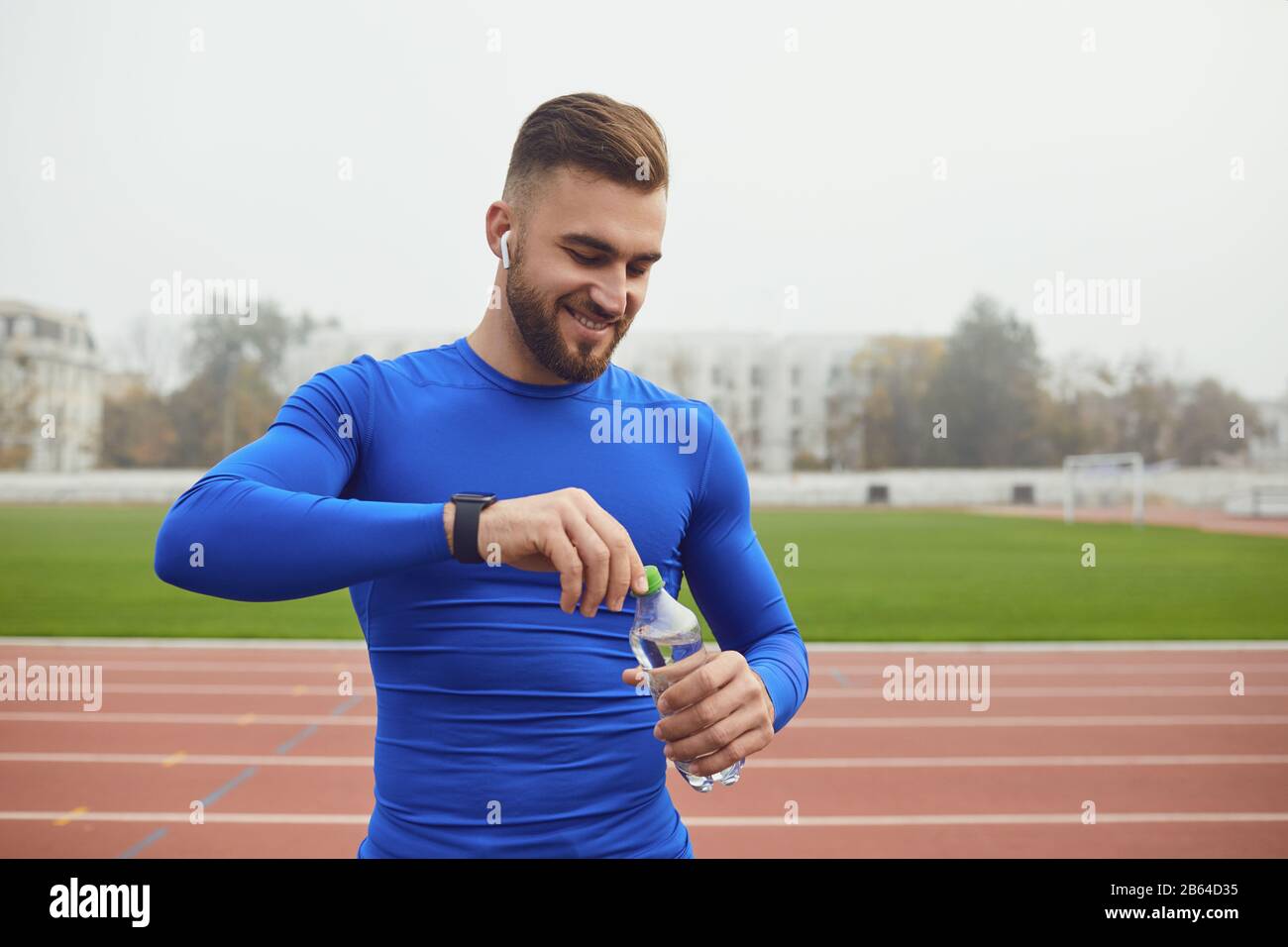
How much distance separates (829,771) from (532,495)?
18.1ft

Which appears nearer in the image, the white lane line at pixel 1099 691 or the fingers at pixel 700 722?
the fingers at pixel 700 722

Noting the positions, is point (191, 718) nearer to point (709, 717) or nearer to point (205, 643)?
point (205, 643)

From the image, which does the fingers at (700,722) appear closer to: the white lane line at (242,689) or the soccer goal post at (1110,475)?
the white lane line at (242,689)

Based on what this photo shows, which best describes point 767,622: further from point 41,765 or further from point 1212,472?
point 1212,472

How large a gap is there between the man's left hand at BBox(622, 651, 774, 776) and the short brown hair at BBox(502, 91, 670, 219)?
30.1 inches

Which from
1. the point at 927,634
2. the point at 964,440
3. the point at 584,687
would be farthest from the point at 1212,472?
the point at 584,687

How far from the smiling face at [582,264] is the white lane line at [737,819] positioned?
13.9ft

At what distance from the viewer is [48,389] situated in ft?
166

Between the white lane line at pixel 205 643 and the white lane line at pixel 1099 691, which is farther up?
the white lane line at pixel 205 643

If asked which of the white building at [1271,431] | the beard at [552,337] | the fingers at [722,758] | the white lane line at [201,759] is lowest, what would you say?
the white lane line at [201,759]

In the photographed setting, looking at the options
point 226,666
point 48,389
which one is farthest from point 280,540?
point 48,389

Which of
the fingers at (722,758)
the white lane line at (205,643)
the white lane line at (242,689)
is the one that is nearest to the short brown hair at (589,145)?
the fingers at (722,758)

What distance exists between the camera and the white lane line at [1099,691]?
8508 millimetres

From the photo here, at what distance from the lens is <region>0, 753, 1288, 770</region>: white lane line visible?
646 cm
